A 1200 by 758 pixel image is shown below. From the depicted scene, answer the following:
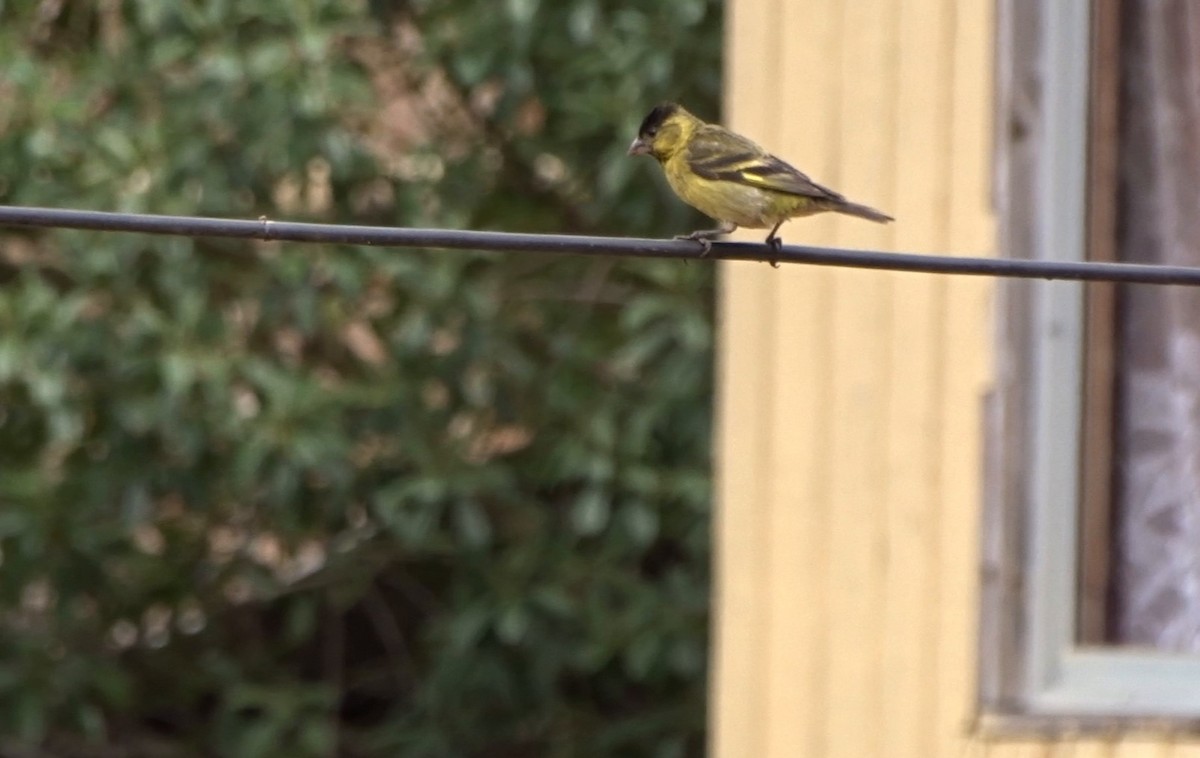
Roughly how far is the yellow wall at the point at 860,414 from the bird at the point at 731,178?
16.7 inches

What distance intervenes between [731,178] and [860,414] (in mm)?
902

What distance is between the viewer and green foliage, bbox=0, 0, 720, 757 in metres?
6.87

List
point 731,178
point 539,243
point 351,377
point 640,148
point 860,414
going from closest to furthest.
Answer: point 539,243
point 731,178
point 640,148
point 860,414
point 351,377

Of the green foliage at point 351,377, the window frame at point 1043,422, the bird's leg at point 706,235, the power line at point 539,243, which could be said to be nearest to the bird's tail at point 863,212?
the bird's leg at point 706,235

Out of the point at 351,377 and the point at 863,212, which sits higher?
the point at 863,212

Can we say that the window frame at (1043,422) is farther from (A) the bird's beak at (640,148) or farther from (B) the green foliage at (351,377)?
(B) the green foliage at (351,377)

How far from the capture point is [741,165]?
16.2ft

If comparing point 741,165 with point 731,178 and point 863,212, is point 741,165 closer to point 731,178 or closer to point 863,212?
Result: point 731,178

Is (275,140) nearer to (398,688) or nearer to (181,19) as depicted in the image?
(181,19)

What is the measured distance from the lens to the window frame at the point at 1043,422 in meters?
5.40

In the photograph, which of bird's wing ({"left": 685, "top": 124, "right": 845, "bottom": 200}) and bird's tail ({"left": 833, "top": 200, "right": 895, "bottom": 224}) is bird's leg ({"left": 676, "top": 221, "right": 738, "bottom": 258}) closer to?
bird's wing ({"left": 685, "top": 124, "right": 845, "bottom": 200})

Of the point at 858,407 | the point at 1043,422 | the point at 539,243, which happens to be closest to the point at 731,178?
the point at 858,407

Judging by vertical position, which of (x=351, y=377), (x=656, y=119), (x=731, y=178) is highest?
(x=656, y=119)

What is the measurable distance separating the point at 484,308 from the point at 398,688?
1.83 m
